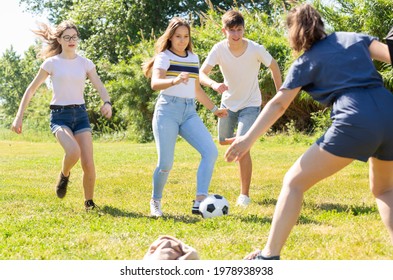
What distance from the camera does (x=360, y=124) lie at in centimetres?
418

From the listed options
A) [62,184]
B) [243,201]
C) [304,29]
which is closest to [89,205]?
[62,184]

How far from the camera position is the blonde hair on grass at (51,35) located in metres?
7.32

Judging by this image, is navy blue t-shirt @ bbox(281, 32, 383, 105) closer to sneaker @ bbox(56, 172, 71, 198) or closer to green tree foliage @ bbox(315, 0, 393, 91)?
sneaker @ bbox(56, 172, 71, 198)

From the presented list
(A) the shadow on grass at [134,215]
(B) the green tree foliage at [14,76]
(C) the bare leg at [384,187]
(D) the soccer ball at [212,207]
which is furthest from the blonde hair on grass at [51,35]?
(B) the green tree foliage at [14,76]

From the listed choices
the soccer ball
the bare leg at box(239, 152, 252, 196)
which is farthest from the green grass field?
the bare leg at box(239, 152, 252, 196)

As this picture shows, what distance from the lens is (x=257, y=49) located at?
7570 mm

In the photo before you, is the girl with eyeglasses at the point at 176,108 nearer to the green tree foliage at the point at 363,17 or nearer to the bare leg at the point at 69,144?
the bare leg at the point at 69,144

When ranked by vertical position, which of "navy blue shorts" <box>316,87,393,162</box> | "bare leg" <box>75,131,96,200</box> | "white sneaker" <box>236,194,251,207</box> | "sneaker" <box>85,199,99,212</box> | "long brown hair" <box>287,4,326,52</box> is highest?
"long brown hair" <box>287,4,326,52</box>

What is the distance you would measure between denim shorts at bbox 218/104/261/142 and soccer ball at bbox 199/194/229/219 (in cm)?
113

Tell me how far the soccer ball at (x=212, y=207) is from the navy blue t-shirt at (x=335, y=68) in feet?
8.48

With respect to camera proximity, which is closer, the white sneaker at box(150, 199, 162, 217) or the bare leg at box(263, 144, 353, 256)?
the bare leg at box(263, 144, 353, 256)

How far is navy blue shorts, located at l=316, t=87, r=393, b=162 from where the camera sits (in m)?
4.18

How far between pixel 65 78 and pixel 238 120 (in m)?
2.07

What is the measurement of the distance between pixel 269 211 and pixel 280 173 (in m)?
3.79
